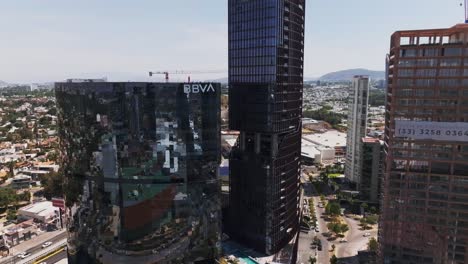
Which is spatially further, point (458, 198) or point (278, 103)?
point (278, 103)

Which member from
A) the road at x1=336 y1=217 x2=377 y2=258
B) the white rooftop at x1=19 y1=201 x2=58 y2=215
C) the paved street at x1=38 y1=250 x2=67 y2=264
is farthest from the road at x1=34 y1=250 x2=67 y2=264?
the road at x1=336 y1=217 x2=377 y2=258

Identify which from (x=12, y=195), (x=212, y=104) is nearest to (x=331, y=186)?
(x=212, y=104)

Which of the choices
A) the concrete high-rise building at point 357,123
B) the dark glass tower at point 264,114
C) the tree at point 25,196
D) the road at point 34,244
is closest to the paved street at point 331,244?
the dark glass tower at point 264,114

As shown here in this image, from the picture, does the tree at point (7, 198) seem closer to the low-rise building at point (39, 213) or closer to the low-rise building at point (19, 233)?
the low-rise building at point (39, 213)

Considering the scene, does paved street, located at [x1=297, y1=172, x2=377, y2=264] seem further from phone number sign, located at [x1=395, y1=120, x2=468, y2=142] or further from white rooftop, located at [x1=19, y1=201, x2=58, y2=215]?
white rooftop, located at [x1=19, y1=201, x2=58, y2=215]

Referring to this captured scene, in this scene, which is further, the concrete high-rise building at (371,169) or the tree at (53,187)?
the tree at (53,187)

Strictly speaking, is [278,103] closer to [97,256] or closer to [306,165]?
[97,256]
